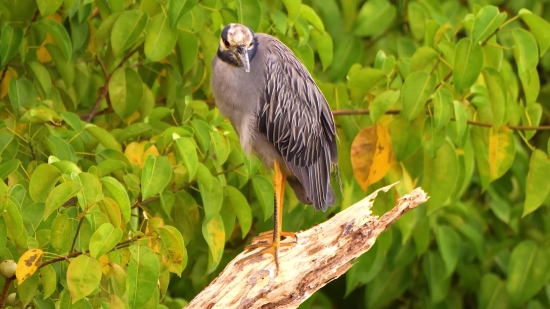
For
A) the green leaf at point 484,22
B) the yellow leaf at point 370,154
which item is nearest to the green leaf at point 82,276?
the yellow leaf at point 370,154

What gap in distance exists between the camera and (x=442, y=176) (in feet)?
11.2

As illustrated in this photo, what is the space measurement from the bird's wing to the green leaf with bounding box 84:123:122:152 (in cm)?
56

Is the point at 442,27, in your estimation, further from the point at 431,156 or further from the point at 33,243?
the point at 33,243

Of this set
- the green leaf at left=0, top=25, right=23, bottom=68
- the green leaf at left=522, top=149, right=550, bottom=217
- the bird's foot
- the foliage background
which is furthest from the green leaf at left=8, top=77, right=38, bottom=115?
the green leaf at left=522, top=149, right=550, bottom=217

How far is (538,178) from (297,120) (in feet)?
3.13

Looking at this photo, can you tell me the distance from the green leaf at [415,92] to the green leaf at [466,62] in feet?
0.35

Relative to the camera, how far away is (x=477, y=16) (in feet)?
10.6

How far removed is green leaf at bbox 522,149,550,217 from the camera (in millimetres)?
3469

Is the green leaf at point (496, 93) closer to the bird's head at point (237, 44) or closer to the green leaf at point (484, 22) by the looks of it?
the green leaf at point (484, 22)

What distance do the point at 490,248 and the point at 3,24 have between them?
288 centimetres

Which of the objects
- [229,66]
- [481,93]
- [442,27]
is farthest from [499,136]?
[229,66]

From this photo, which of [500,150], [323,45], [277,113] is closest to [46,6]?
[277,113]

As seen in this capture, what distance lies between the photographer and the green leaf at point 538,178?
347 cm

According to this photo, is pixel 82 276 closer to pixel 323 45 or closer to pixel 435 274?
pixel 323 45
